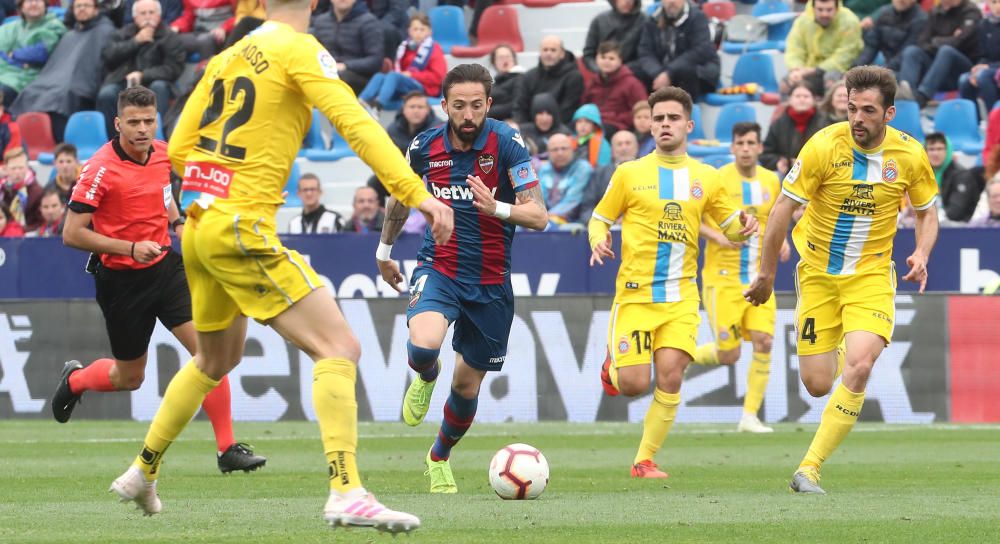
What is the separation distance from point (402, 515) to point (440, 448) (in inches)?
130

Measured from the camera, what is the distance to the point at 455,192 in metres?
9.84

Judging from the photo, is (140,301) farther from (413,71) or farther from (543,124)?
(413,71)

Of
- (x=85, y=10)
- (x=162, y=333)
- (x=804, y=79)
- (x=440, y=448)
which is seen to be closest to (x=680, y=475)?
(x=440, y=448)

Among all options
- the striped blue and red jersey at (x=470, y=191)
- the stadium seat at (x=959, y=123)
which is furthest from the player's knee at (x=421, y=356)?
the stadium seat at (x=959, y=123)

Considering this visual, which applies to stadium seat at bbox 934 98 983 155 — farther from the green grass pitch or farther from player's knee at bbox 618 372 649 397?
player's knee at bbox 618 372 649 397

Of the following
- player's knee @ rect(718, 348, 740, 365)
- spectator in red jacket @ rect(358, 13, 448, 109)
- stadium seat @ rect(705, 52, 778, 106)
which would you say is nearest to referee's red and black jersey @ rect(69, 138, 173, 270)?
player's knee @ rect(718, 348, 740, 365)

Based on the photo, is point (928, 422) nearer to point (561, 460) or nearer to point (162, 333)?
point (561, 460)

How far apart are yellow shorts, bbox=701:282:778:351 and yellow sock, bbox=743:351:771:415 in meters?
0.23

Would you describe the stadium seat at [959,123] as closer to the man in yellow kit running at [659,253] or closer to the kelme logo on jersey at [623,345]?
the man in yellow kit running at [659,253]

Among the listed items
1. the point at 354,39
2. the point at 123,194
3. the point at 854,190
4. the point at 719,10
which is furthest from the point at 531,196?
the point at 719,10

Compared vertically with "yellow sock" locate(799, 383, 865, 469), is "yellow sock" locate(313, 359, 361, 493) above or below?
above

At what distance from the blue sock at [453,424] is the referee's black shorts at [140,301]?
2416mm

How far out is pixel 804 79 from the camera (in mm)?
19094

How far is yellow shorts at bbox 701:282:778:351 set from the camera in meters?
14.9
